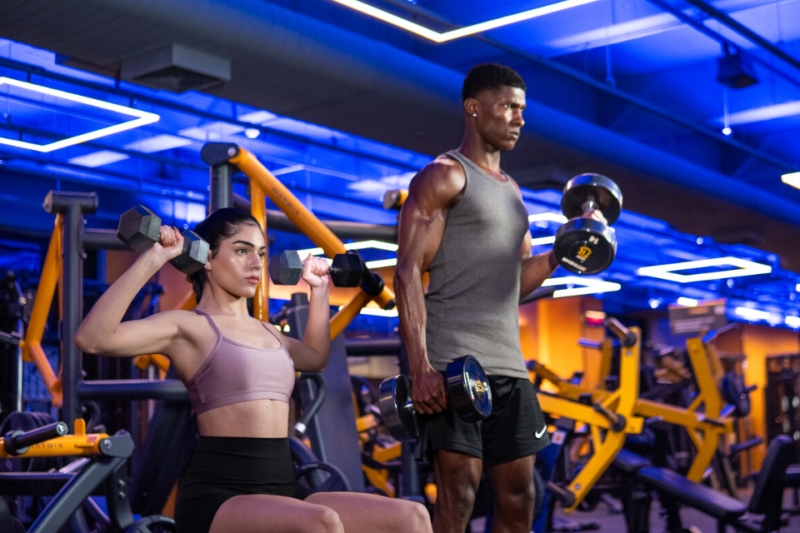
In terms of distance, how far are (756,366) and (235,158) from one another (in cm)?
1681

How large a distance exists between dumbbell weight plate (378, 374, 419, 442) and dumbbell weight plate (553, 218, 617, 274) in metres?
0.50

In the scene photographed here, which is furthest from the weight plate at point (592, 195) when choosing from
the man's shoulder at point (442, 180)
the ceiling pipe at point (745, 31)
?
the ceiling pipe at point (745, 31)

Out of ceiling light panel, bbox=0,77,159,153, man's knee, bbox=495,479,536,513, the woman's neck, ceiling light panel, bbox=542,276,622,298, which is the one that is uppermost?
ceiling light panel, bbox=0,77,159,153

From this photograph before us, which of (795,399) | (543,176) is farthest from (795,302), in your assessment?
(543,176)

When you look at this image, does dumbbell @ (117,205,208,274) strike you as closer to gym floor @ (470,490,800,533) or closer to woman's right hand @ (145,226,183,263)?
woman's right hand @ (145,226,183,263)

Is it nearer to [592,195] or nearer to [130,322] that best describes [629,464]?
[592,195]

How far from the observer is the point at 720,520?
11.8 feet

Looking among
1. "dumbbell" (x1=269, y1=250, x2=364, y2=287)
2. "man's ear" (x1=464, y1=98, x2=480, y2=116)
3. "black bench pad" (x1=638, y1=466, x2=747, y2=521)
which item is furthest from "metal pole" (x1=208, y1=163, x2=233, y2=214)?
"black bench pad" (x1=638, y1=466, x2=747, y2=521)

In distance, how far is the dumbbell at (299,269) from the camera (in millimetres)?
2084

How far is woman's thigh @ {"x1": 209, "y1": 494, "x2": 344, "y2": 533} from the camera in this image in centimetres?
151

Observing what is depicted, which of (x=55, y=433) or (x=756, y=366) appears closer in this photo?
(x=55, y=433)

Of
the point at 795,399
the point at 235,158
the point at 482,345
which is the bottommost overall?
the point at 795,399

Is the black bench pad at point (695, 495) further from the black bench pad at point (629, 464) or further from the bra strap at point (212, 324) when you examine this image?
the bra strap at point (212, 324)

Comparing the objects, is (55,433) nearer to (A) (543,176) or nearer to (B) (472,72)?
(B) (472,72)
